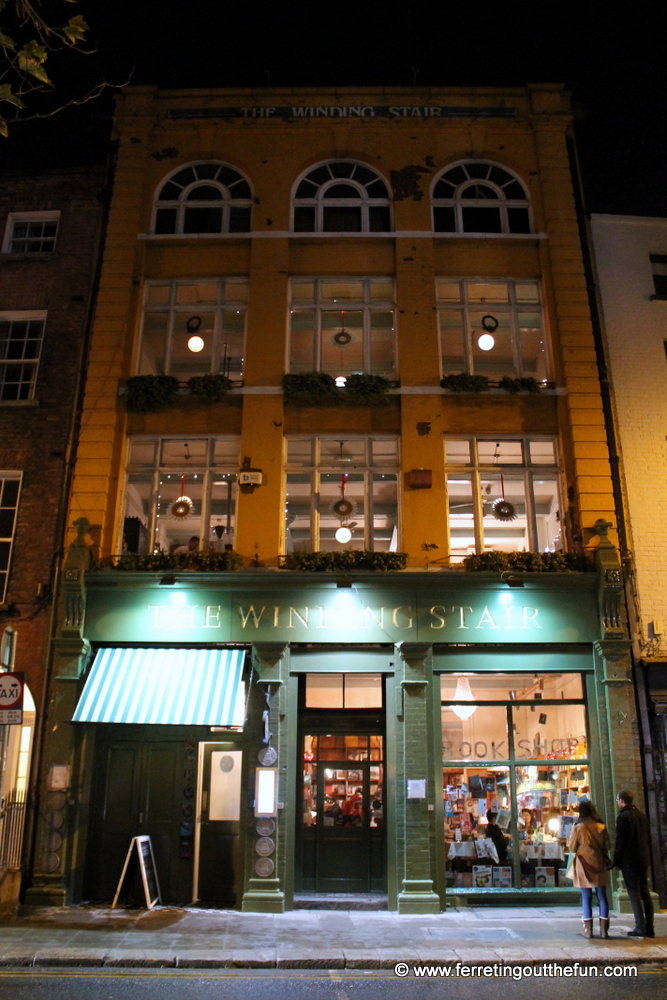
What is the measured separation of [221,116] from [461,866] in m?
16.1

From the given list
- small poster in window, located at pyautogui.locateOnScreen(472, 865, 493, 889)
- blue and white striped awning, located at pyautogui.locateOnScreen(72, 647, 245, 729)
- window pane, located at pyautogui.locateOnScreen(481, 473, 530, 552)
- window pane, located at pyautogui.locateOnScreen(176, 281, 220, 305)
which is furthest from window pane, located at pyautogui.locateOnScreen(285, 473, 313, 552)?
small poster in window, located at pyautogui.locateOnScreen(472, 865, 493, 889)

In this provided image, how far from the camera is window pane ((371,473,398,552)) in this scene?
49.5ft

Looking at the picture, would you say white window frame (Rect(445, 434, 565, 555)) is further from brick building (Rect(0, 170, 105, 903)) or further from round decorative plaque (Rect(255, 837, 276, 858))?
brick building (Rect(0, 170, 105, 903))

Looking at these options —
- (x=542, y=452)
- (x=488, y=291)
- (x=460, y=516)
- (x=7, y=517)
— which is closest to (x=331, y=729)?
(x=460, y=516)

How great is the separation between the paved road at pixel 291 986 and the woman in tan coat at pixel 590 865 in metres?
1.34

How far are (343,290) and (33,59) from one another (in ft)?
30.9

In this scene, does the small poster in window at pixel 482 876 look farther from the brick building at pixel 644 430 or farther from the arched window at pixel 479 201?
the arched window at pixel 479 201

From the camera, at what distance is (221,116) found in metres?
17.6

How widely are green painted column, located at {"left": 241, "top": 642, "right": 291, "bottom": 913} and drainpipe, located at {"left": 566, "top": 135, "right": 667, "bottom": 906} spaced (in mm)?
6123

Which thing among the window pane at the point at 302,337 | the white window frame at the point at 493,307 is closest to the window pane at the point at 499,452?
the white window frame at the point at 493,307

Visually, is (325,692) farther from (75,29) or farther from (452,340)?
(75,29)

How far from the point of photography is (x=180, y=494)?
50.9 ft

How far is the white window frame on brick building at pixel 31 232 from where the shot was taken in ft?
55.7

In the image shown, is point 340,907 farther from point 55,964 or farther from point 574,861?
point 55,964
